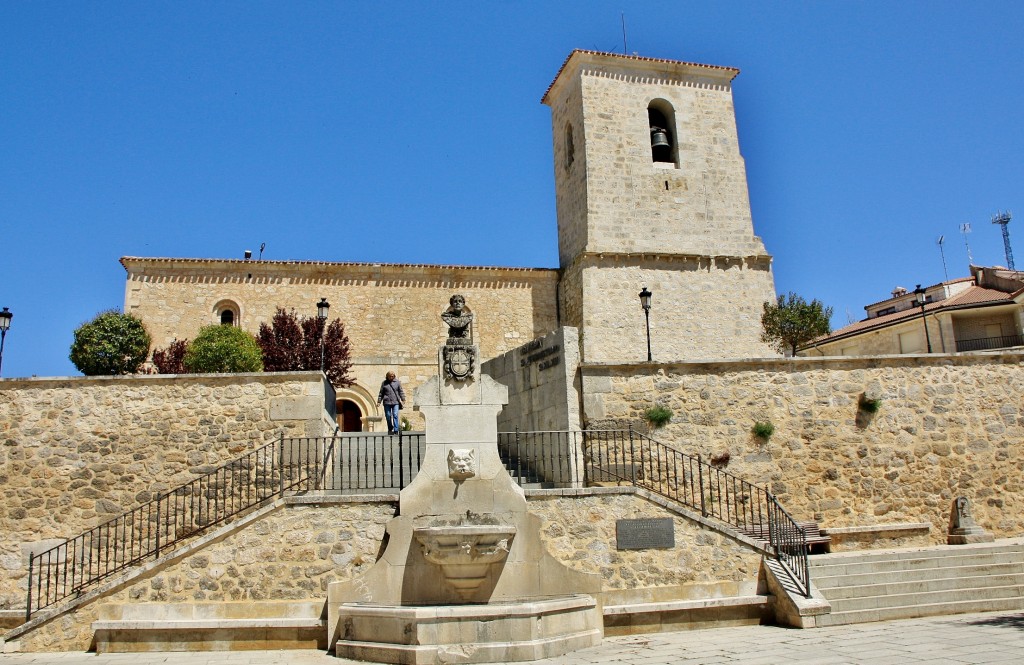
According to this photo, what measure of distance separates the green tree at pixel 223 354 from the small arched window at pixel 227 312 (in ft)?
17.1

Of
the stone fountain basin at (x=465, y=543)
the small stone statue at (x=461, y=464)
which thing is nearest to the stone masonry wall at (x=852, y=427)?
the small stone statue at (x=461, y=464)

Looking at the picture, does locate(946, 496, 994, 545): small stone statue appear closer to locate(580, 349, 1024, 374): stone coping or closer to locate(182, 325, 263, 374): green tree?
locate(580, 349, 1024, 374): stone coping

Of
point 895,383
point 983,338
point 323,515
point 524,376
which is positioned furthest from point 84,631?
point 983,338

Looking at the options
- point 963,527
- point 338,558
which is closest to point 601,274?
point 963,527

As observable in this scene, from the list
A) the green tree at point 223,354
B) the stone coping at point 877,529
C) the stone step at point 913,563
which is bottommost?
the stone step at point 913,563

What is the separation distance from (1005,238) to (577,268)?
35.0 meters

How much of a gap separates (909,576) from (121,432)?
12.7 meters

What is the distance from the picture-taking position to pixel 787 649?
28.5 feet

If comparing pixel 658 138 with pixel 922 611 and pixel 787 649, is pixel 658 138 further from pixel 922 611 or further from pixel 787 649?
pixel 787 649

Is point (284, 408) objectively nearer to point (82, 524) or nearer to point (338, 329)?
point (82, 524)

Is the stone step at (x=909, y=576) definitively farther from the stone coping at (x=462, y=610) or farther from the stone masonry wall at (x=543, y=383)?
the stone masonry wall at (x=543, y=383)

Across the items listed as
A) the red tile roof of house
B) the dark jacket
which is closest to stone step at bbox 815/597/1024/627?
the dark jacket

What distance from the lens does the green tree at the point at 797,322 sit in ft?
76.7

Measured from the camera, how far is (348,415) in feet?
82.0
